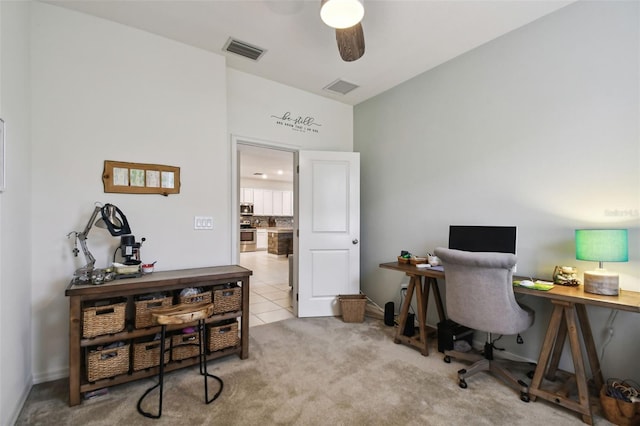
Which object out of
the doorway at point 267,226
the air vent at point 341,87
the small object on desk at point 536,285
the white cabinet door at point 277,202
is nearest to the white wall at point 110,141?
the doorway at point 267,226

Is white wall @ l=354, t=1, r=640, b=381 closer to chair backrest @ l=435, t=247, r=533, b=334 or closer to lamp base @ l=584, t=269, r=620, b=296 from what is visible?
lamp base @ l=584, t=269, r=620, b=296

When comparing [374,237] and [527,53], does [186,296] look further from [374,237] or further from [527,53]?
[527,53]

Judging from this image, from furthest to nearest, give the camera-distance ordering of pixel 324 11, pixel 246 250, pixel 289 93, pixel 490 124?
pixel 246 250 → pixel 289 93 → pixel 490 124 → pixel 324 11

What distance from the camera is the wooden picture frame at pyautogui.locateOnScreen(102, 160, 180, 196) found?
2.38 metres

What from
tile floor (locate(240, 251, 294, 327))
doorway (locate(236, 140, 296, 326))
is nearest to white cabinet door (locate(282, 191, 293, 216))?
doorway (locate(236, 140, 296, 326))

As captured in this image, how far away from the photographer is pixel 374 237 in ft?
12.9

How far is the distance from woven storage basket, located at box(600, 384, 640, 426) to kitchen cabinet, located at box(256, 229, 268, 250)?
9.41 metres

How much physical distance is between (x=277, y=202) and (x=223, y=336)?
8.57 m

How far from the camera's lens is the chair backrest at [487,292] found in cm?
195

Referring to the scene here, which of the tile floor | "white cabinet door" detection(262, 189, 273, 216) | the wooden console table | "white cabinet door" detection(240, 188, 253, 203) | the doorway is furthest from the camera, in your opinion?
"white cabinet door" detection(262, 189, 273, 216)

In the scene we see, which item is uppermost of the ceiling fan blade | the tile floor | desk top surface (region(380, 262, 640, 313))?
the ceiling fan blade

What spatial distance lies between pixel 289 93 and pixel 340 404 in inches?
132

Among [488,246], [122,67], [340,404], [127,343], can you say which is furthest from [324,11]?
[127,343]

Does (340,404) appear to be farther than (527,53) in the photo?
No
